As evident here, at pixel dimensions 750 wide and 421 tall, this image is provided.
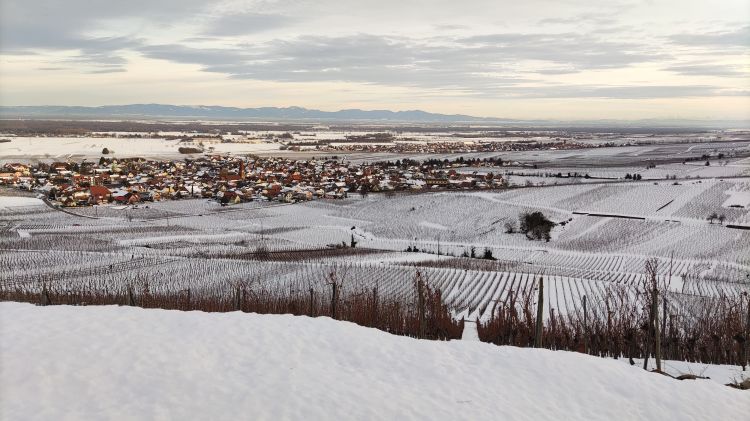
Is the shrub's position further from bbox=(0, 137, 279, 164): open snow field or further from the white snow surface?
bbox=(0, 137, 279, 164): open snow field

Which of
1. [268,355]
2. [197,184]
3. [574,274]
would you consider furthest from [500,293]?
[197,184]

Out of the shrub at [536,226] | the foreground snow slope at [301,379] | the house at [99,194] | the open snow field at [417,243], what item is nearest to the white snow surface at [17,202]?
the open snow field at [417,243]

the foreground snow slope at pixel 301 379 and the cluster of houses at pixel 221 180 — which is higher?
the foreground snow slope at pixel 301 379

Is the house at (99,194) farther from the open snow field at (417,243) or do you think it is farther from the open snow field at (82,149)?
the open snow field at (82,149)

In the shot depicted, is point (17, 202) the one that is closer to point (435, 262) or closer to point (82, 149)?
point (435, 262)

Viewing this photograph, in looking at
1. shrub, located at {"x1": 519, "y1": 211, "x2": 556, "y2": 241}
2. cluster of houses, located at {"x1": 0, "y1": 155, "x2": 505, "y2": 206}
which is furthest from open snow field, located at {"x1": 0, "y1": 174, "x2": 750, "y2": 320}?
cluster of houses, located at {"x1": 0, "y1": 155, "x2": 505, "y2": 206}
